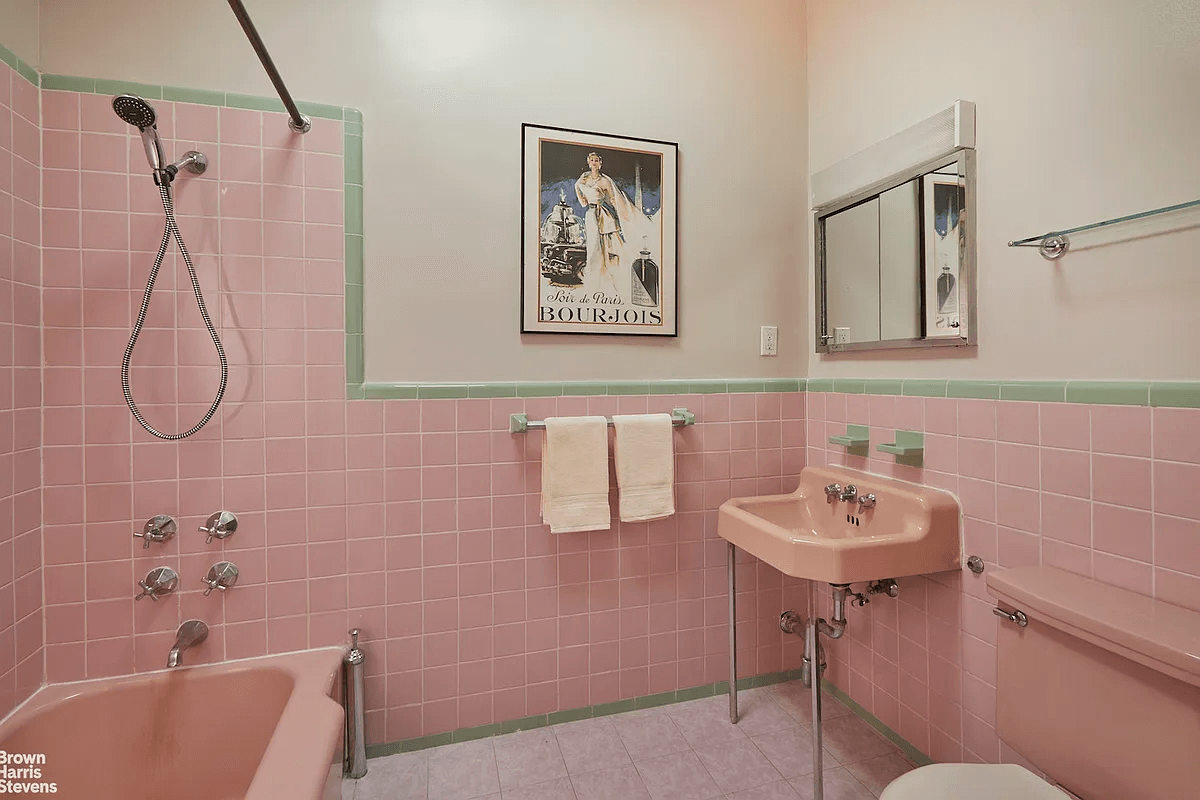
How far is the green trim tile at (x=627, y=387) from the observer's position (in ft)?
6.22

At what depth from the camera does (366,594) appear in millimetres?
1699

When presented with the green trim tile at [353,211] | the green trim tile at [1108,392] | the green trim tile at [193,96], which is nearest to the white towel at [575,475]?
the green trim tile at [353,211]

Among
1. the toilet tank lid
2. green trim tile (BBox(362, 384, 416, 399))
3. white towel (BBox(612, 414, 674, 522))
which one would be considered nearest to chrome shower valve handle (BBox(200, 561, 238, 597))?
green trim tile (BBox(362, 384, 416, 399))

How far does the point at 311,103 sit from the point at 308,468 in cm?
106

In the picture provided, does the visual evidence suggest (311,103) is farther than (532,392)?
No

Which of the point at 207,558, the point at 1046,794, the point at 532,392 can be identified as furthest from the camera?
the point at 532,392

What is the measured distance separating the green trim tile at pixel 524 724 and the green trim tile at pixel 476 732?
23 mm

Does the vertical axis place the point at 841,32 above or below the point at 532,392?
above

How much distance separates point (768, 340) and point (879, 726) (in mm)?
1341

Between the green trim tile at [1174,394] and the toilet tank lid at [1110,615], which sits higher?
the green trim tile at [1174,394]

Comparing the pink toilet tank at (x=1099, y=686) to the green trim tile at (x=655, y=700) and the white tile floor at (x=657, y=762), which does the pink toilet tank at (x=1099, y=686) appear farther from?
the green trim tile at (x=655, y=700)

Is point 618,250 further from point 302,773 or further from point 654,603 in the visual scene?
point 302,773

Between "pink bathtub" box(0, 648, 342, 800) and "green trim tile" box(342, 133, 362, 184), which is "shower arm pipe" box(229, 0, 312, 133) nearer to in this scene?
"green trim tile" box(342, 133, 362, 184)

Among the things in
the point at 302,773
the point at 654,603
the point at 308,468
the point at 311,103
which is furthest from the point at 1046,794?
the point at 311,103
